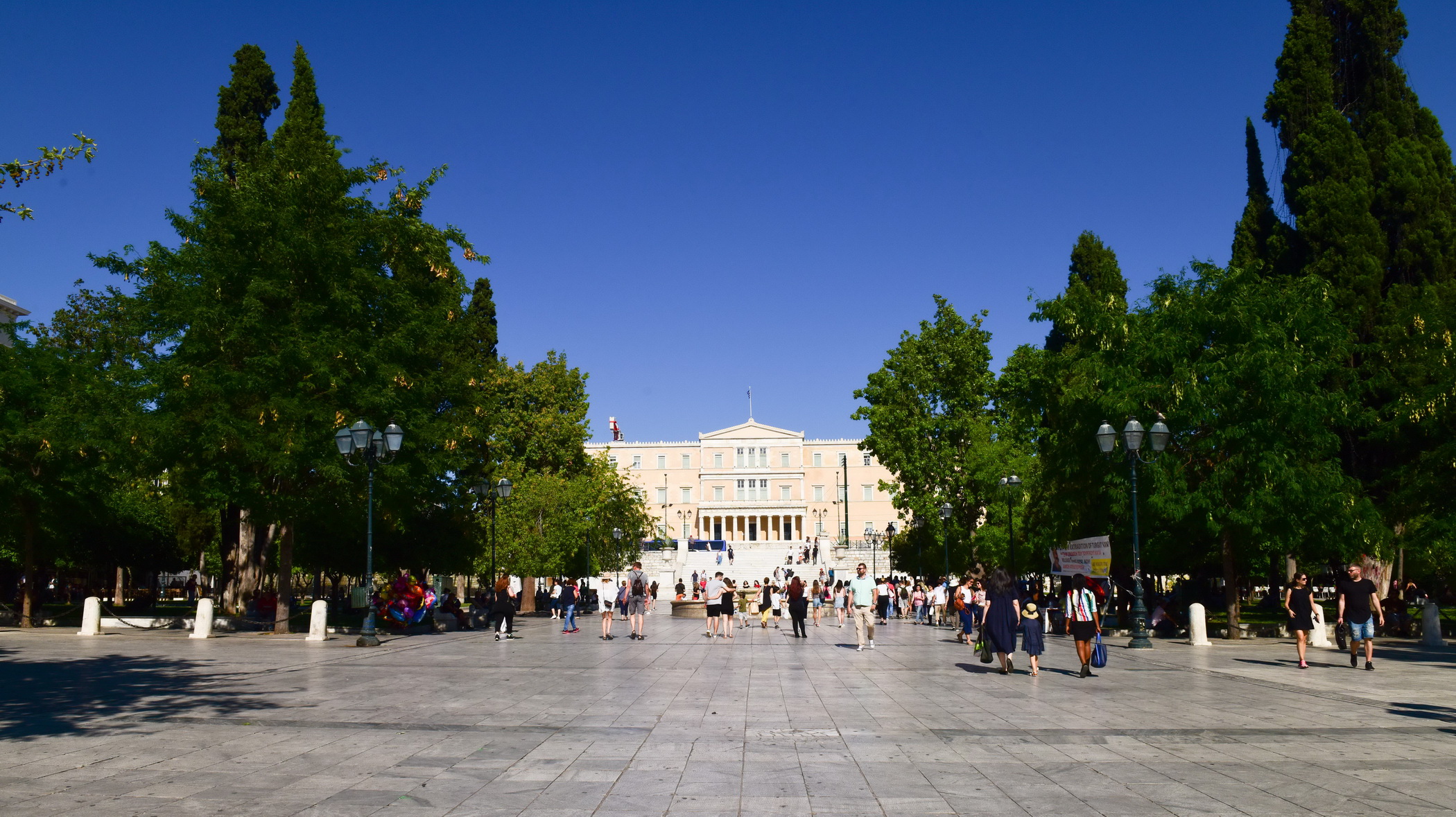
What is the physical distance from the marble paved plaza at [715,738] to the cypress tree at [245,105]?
21457mm

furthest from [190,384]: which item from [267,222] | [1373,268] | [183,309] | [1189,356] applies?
[1373,268]

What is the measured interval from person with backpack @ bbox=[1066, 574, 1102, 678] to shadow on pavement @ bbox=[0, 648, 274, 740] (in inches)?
444

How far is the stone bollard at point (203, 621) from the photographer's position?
24188mm

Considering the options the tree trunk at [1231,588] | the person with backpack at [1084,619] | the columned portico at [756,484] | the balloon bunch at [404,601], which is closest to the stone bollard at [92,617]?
the balloon bunch at [404,601]

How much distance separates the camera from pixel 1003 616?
16.8m

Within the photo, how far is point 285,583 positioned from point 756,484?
105 meters

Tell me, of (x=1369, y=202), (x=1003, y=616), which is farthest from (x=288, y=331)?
(x=1369, y=202)

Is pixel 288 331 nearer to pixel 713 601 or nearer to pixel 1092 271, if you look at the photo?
pixel 713 601

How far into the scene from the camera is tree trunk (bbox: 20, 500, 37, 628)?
29375 millimetres

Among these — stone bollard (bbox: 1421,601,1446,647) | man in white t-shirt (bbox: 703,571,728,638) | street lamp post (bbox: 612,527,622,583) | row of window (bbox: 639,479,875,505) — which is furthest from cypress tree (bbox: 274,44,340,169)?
row of window (bbox: 639,479,875,505)

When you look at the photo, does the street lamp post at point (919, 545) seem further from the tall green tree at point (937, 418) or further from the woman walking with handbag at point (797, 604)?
the woman walking with handbag at point (797, 604)

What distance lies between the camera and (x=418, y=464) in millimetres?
28422

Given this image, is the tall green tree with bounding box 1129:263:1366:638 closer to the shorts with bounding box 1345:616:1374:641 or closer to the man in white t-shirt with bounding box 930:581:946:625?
the shorts with bounding box 1345:616:1374:641

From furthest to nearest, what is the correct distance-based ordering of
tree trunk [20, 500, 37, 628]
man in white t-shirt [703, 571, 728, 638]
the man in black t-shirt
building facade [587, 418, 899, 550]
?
building facade [587, 418, 899, 550] → tree trunk [20, 500, 37, 628] → man in white t-shirt [703, 571, 728, 638] → the man in black t-shirt
